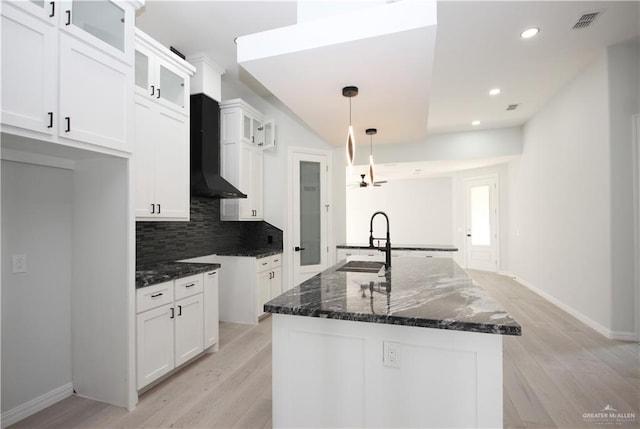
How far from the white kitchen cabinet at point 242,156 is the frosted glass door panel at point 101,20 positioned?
181 cm

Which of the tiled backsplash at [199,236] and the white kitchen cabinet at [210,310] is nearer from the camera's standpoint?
the white kitchen cabinet at [210,310]

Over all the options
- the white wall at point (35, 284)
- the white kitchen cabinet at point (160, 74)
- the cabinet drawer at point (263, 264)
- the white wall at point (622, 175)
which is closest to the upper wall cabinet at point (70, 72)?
the white kitchen cabinet at point (160, 74)

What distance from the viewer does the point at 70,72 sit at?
1.80 metres

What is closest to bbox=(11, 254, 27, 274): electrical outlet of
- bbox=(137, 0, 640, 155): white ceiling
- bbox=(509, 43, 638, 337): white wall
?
bbox=(137, 0, 640, 155): white ceiling

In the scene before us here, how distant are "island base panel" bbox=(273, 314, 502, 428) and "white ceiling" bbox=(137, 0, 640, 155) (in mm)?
1796

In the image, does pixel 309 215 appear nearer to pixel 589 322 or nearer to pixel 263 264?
pixel 263 264

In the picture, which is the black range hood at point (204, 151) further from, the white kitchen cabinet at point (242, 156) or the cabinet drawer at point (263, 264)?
the cabinet drawer at point (263, 264)

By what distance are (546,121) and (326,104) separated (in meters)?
3.72

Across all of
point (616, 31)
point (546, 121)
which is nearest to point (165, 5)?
point (616, 31)

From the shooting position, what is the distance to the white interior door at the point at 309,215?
4.65 metres

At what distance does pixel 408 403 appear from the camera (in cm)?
143

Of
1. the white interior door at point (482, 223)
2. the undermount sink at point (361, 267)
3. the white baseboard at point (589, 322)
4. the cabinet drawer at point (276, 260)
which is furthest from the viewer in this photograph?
the white interior door at point (482, 223)

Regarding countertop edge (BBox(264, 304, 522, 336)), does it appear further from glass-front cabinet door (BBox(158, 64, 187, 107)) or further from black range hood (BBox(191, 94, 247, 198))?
glass-front cabinet door (BBox(158, 64, 187, 107))

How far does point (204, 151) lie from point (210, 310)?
1693 millimetres
